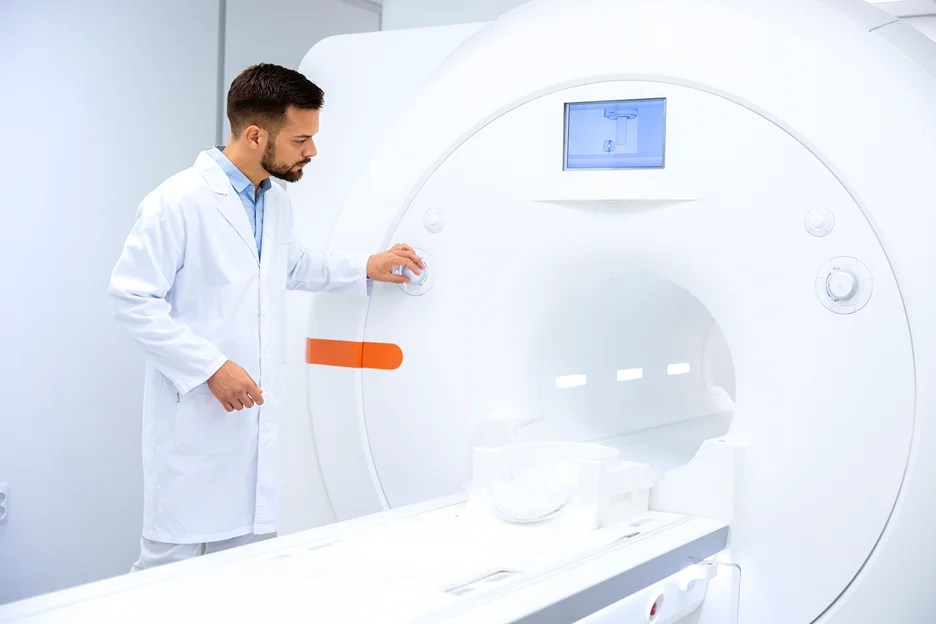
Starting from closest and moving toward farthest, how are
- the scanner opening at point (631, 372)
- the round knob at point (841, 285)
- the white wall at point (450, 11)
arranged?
the round knob at point (841, 285) → the scanner opening at point (631, 372) → the white wall at point (450, 11)

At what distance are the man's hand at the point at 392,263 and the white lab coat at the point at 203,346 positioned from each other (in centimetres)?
2

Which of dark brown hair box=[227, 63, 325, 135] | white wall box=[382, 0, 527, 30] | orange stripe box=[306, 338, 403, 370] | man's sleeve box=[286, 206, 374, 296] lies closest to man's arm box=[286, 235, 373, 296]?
man's sleeve box=[286, 206, 374, 296]

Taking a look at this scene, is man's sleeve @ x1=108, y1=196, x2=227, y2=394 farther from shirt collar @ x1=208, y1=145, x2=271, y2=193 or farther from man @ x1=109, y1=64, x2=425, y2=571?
shirt collar @ x1=208, y1=145, x2=271, y2=193

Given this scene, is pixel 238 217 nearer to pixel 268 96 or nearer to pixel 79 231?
pixel 268 96

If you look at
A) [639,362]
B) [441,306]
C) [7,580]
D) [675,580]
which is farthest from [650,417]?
[7,580]

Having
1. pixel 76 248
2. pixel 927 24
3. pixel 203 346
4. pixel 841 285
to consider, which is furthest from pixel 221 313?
pixel 927 24

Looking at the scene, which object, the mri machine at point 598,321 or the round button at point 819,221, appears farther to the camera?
the round button at point 819,221

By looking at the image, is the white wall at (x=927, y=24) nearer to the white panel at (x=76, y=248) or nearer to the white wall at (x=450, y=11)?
the white wall at (x=450, y=11)

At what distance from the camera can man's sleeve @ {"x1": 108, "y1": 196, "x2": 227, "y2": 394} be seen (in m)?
1.59

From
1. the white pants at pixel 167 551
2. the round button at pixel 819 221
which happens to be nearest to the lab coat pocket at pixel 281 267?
the white pants at pixel 167 551

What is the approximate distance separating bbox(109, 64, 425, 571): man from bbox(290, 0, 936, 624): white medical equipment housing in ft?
0.45

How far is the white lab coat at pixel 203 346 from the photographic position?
1.62 meters

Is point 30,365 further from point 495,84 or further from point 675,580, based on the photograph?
point 675,580

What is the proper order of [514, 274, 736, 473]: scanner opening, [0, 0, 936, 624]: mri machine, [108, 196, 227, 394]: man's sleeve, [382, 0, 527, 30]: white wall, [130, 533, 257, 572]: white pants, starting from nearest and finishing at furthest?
1. [0, 0, 936, 624]: mri machine
2. [108, 196, 227, 394]: man's sleeve
3. [130, 533, 257, 572]: white pants
4. [514, 274, 736, 473]: scanner opening
5. [382, 0, 527, 30]: white wall
